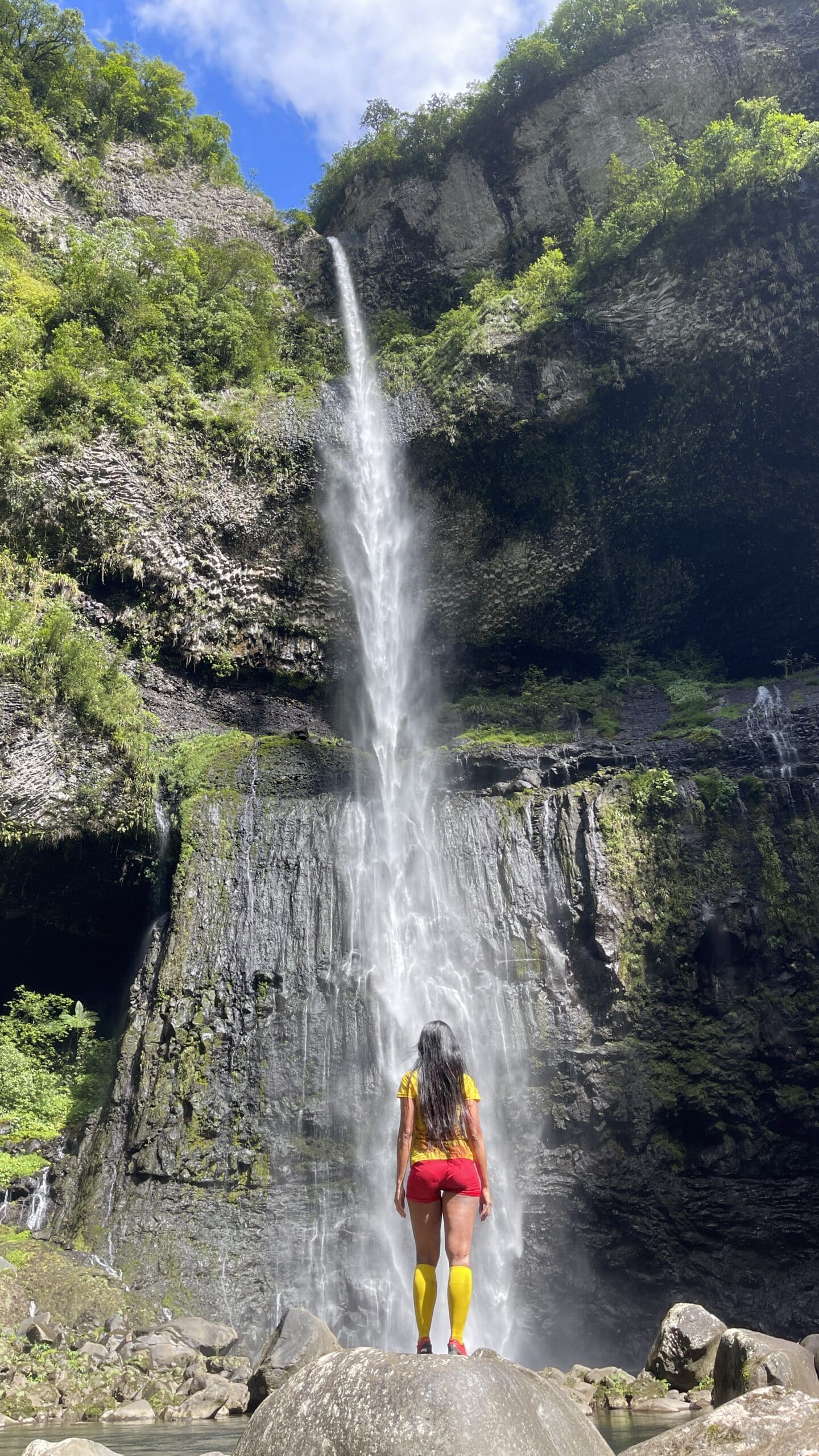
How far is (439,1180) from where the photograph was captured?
13.3 feet

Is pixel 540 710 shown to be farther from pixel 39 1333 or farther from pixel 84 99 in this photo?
pixel 84 99

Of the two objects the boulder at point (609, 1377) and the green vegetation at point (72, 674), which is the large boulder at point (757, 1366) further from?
the green vegetation at point (72, 674)

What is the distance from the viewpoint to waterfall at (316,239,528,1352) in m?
11.1

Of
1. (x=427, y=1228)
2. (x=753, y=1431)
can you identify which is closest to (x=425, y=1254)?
(x=427, y=1228)

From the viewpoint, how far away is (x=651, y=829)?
1434 cm

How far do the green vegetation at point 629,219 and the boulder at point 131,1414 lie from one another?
1611cm

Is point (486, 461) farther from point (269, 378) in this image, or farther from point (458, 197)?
point (458, 197)

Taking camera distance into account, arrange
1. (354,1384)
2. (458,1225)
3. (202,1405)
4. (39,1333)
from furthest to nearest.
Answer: (39,1333) → (202,1405) → (458,1225) → (354,1384)

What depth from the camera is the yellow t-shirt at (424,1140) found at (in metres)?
4.11

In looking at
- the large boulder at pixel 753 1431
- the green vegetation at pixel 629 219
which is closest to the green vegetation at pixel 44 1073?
the large boulder at pixel 753 1431

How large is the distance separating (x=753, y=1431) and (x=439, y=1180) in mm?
1401

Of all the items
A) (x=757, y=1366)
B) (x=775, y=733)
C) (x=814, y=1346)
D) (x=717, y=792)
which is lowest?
(x=814, y=1346)

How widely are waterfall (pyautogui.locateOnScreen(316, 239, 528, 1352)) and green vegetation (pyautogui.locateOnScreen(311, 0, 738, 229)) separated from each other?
31.3 feet

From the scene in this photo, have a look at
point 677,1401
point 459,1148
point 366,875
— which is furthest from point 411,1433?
point 366,875
